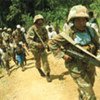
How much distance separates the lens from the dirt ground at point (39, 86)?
10.3 metres

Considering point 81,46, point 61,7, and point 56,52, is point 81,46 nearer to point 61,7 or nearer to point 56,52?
point 56,52

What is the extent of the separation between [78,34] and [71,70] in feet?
2.13

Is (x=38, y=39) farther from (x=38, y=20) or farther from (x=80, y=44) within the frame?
(x=80, y=44)

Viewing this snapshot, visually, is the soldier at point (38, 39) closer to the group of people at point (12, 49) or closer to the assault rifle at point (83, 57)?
the group of people at point (12, 49)

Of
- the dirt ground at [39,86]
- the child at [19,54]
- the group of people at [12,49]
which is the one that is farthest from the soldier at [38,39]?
the child at [19,54]

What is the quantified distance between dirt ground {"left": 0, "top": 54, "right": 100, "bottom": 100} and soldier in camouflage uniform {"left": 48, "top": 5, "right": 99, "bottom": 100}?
2.23 meters

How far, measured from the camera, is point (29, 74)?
13.3m

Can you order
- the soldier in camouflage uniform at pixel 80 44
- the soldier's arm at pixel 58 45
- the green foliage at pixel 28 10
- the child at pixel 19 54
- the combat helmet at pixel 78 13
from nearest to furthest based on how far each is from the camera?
the combat helmet at pixel 78 13
the soldier in camouflage uniform at pixel 80 44
the soldier's arm at pixel 58 45
the child at pixel 19 54
the green foliage at pixel 28 10

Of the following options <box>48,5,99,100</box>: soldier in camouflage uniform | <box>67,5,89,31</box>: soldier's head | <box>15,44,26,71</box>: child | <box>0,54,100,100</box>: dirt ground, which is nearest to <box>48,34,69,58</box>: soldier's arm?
<box>48,5,99,100</box>: soldier in camouflage uniform

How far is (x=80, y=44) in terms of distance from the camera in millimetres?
6965

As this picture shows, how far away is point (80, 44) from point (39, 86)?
4.60 metres

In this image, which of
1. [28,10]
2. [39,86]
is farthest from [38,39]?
[28,10]

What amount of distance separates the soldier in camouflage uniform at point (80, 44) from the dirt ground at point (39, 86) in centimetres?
223

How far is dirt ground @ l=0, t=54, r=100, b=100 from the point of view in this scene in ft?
33.8
